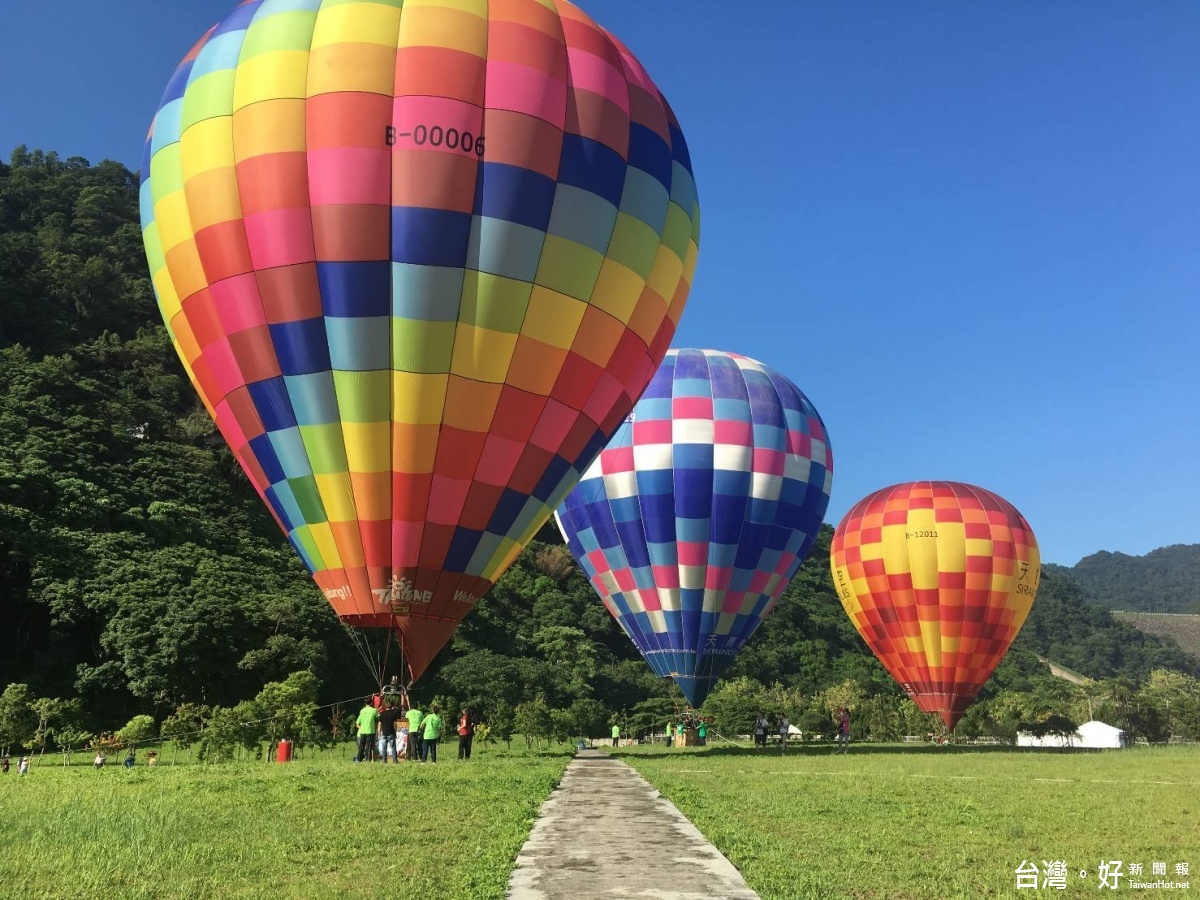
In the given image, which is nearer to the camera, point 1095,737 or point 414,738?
point 414,738

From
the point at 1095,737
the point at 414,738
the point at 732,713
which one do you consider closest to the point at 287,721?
the point at 414,738

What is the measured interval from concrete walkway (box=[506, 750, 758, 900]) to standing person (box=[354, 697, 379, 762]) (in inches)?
295

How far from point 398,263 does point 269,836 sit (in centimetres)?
941

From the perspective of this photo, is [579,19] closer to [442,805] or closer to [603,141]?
[603,141]

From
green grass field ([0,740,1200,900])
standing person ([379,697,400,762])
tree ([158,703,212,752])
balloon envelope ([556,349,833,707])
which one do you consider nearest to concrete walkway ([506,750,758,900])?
green grass field ([0,740,1200,900])

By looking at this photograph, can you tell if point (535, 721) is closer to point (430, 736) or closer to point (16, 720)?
point (16, 720)

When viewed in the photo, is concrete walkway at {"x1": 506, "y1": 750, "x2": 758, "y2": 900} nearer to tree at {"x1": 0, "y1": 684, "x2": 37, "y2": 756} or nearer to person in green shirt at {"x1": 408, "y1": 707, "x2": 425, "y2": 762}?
person in green shirt at {"x1": 408, "y1": 707, "x2": 425, "y2": 762}

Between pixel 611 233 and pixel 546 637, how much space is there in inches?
2427

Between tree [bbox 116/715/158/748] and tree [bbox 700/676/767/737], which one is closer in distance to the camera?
tree [bbox 116/715/158/748]

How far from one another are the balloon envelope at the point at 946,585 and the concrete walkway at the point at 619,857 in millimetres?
25414

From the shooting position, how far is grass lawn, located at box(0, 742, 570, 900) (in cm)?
609

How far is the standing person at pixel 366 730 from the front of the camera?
57.0 ft

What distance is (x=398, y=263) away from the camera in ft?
49.5

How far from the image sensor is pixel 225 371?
16.1m
